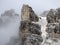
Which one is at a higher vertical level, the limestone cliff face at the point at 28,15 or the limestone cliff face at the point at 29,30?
the limestone cliff face at the point at 28,15

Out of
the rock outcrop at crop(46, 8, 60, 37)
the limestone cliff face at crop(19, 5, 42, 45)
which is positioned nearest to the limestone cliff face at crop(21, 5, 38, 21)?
the limestone cliff face at crop(19, 5, 42, 45)

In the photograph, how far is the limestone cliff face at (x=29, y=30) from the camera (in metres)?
35.6

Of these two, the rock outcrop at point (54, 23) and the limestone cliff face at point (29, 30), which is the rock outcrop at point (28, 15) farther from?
the rock outcrop at point (54, 23)

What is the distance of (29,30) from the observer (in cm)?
3928

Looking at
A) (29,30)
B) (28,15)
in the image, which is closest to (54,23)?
(29,30)

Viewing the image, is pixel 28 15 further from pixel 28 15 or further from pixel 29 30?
pixel 29 30

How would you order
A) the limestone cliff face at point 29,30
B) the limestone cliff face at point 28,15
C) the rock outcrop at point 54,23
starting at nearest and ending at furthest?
the limestone cliff face at point 29,30 < the rock outcrop at point 54,23 < the limestone cliff face at point 28,15

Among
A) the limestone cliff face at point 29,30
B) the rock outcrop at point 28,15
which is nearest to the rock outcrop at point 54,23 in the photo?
the limestone cliff face at point 29,30

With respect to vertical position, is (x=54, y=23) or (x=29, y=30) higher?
(x=54, y=23)

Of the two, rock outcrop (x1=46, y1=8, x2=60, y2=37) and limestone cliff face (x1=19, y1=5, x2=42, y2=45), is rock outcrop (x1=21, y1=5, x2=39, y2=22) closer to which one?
limestone cliff face (x1=19, y1=5, x2=42, y2=45)

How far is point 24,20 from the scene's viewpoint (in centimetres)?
4178

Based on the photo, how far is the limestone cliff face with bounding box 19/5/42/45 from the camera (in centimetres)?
3560

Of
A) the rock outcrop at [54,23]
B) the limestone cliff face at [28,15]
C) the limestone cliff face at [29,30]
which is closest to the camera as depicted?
the limestone cliff face at [29,30]

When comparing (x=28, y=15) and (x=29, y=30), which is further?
(x=28, y=15)
